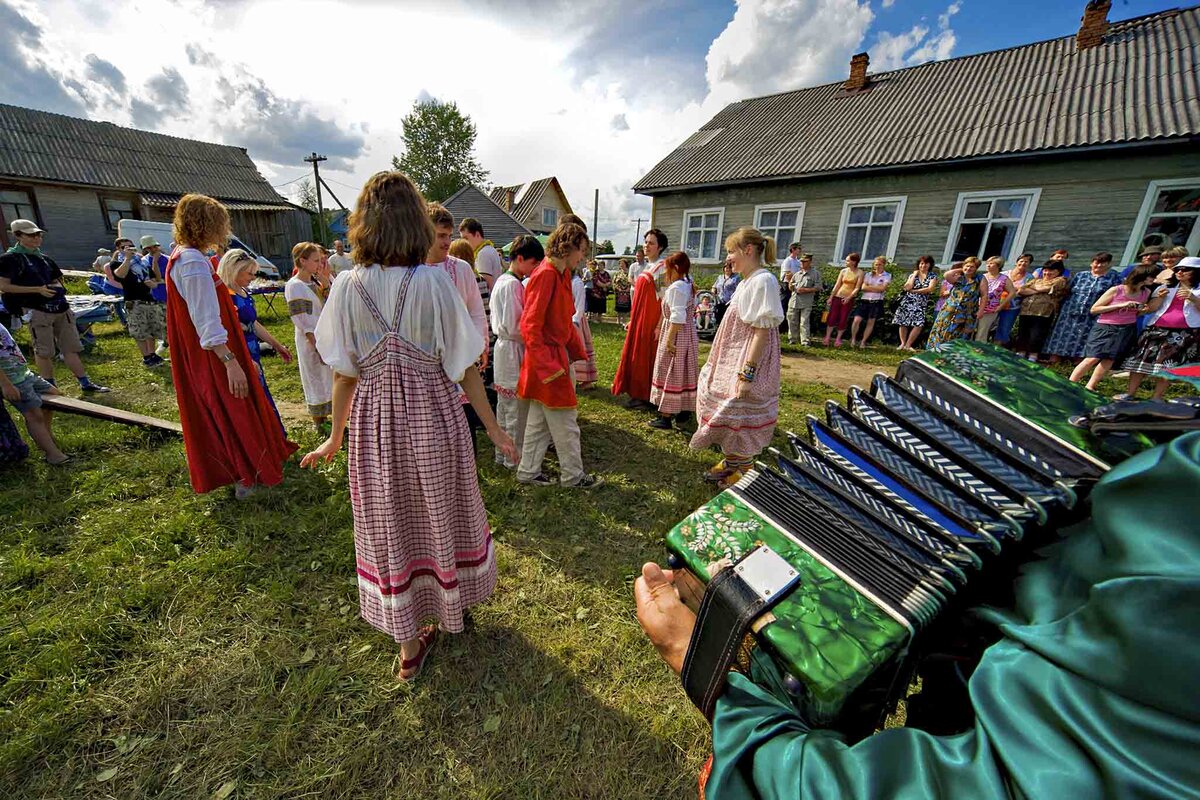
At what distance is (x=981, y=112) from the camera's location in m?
12.1

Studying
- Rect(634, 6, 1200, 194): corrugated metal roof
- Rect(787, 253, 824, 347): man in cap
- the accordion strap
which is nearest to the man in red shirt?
the accordion strap

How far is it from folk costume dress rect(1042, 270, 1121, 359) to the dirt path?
3300mm

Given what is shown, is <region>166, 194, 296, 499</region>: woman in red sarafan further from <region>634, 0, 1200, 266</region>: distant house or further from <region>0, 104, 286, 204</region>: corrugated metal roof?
<region>0, 104, 286, 204</region>: corrugated metal roof

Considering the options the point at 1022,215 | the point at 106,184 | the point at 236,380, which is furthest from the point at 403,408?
the point at 106,184

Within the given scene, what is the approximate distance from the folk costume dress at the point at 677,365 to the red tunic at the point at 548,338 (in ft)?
5.80

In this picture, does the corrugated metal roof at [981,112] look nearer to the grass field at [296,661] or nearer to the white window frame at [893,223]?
the white window frame at [893,223]

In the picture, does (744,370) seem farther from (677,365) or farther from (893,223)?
(893,223)

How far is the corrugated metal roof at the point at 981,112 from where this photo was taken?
10.1 metres

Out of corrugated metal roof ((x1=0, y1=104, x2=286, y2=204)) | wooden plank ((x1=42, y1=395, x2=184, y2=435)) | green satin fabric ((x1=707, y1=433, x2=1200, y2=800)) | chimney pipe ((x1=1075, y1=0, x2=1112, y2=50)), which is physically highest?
chimney pipe ((x1=1075, y1=0, x2=1112, y2=50))

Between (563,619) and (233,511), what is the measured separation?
2.88m

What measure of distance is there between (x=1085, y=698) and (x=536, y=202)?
42.1m

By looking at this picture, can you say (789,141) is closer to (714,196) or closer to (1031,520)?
(714,196)

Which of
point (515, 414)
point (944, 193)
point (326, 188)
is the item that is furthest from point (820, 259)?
point (326, 188)

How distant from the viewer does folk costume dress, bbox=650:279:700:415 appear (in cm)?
513
